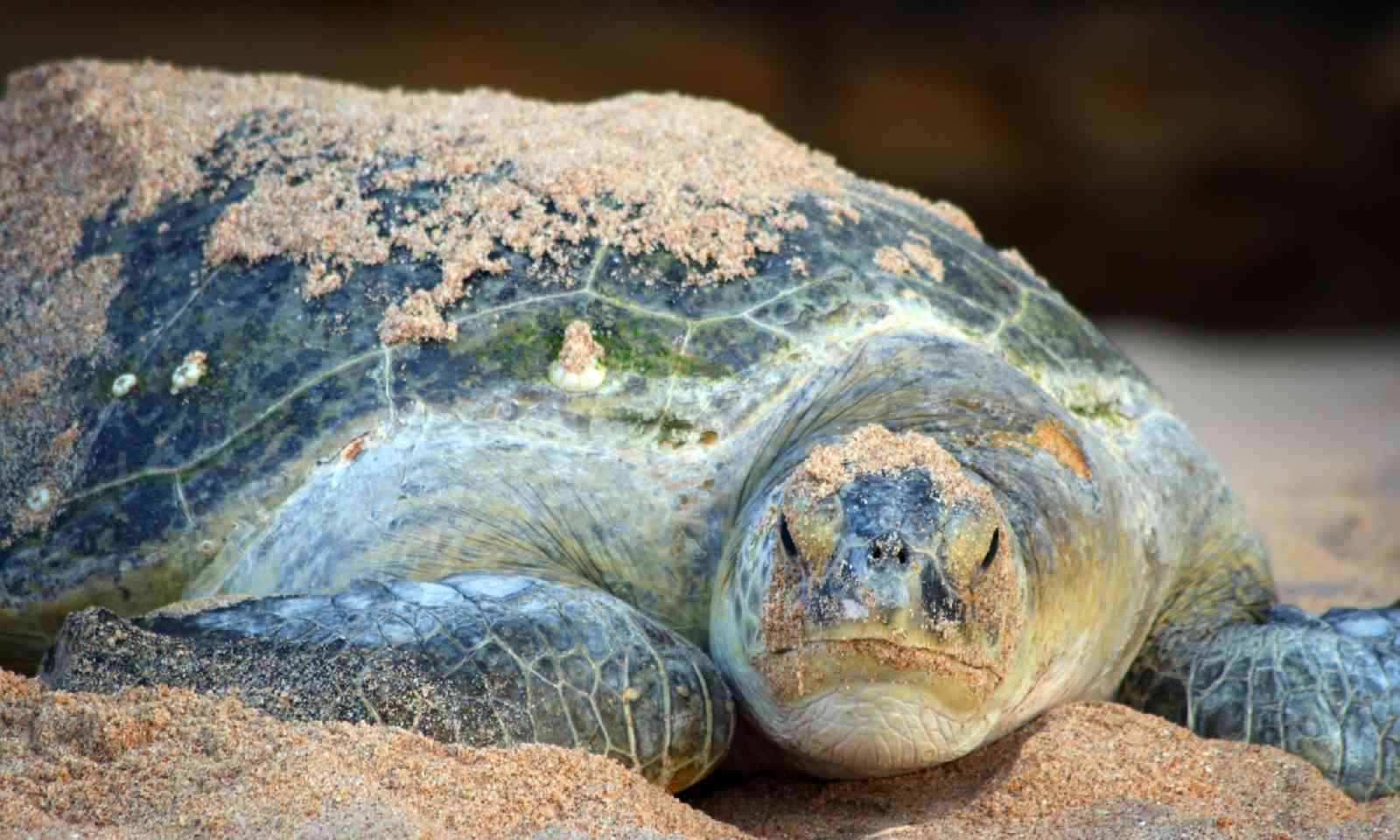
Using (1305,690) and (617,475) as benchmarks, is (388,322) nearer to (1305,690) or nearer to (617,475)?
(617,475)

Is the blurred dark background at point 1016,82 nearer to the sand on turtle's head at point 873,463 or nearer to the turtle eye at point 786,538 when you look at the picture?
the sand on turtle's head at point 873,463

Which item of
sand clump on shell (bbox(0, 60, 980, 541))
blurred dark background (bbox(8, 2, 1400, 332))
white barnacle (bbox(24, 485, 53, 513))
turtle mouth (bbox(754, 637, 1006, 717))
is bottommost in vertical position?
white barnacle (bbox(24, 485, 53, 513))

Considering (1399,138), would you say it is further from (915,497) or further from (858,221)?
(915,497)

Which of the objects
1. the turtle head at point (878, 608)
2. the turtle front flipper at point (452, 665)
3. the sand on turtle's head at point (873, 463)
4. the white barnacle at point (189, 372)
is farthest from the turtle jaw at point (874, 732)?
the white barnacle at point (189, 372)

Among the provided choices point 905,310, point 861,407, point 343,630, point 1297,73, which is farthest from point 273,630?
point 1297,73

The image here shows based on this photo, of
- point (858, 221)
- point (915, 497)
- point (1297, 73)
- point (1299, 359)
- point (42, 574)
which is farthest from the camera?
point (1299, 359)

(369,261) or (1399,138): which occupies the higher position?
(1399,138)

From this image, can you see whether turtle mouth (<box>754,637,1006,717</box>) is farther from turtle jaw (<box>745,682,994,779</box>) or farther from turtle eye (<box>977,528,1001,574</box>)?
turtle eye (<box>977,528,1001,574</box>)

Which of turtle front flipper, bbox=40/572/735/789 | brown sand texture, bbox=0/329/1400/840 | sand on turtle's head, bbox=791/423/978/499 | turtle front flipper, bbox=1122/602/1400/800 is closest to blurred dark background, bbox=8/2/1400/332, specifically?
turtle front flipper, bbox=1122/602/1400/800
